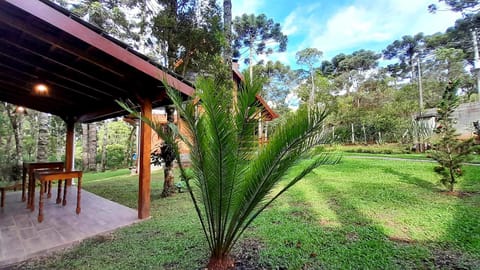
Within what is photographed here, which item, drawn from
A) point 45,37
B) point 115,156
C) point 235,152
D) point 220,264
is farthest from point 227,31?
point 115,156

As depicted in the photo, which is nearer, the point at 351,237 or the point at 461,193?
the point at 351,237

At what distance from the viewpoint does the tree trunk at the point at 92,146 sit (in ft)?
42.3

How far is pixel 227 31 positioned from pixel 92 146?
11072mm

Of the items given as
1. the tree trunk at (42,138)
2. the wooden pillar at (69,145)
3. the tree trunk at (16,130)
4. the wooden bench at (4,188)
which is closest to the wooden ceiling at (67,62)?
the wooden pillar at (69,145)

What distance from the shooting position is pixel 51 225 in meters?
3.99

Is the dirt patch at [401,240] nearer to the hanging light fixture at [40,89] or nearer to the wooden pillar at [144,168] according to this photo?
the wooden pillar at [144,168]

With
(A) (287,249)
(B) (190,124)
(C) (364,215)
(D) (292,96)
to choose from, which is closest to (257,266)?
(A) (287,249)

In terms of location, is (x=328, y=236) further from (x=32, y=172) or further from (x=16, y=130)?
(x=16, y=130)

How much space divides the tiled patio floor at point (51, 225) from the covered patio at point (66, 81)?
1 cm

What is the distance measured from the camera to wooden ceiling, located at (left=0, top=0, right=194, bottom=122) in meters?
2.74

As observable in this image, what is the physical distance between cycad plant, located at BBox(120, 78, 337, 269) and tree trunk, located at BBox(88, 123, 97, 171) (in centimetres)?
1249

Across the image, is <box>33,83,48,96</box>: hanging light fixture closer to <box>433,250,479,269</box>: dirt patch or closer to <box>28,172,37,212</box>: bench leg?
<box>28,172,37,212</box>: bench leg

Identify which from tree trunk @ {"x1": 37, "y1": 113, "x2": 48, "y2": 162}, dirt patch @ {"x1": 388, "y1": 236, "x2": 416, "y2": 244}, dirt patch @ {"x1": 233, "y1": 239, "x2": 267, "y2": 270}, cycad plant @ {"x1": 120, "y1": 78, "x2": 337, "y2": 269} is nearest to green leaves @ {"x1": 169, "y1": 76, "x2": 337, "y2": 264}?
cycad plant @ {"x1": 120, "y1": 78, "x2": 337, "y2": 269}

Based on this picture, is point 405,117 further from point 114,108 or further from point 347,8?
point 114,108
